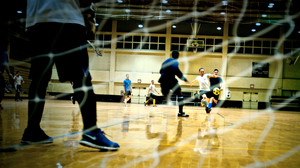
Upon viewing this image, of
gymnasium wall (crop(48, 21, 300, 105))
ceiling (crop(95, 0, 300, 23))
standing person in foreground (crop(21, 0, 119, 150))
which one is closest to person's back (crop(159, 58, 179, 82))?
standing person in foreground (crop(21, 0, 119, 150))

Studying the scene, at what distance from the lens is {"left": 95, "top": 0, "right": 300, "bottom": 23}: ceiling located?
14.5m

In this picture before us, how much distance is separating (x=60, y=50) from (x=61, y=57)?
0.07 metres

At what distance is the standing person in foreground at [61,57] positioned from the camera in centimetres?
180

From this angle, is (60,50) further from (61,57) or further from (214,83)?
(214,83)

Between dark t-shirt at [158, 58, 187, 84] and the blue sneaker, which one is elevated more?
dark t-shirt at [158, 58, 187, 84]

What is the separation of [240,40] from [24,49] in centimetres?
2085

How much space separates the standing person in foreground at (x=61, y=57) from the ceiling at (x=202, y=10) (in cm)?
1365

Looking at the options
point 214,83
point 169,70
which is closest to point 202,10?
point 214,83

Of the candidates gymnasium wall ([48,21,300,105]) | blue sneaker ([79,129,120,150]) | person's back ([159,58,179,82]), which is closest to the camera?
blue sneaker ([79,129,120,150])

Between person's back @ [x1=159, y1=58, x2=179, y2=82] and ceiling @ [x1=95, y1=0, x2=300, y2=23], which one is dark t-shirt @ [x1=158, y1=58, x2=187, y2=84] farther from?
ceiling @ [x1=95, y1=0, x2=300, y2=23]

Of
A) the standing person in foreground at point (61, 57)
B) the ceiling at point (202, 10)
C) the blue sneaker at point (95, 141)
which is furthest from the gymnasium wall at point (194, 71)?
the blue sneaker at point (95, 141)

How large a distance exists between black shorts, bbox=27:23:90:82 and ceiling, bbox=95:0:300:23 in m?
13.7

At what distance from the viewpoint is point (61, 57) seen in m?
1.82

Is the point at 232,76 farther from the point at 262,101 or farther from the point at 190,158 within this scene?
the point at 190,158
